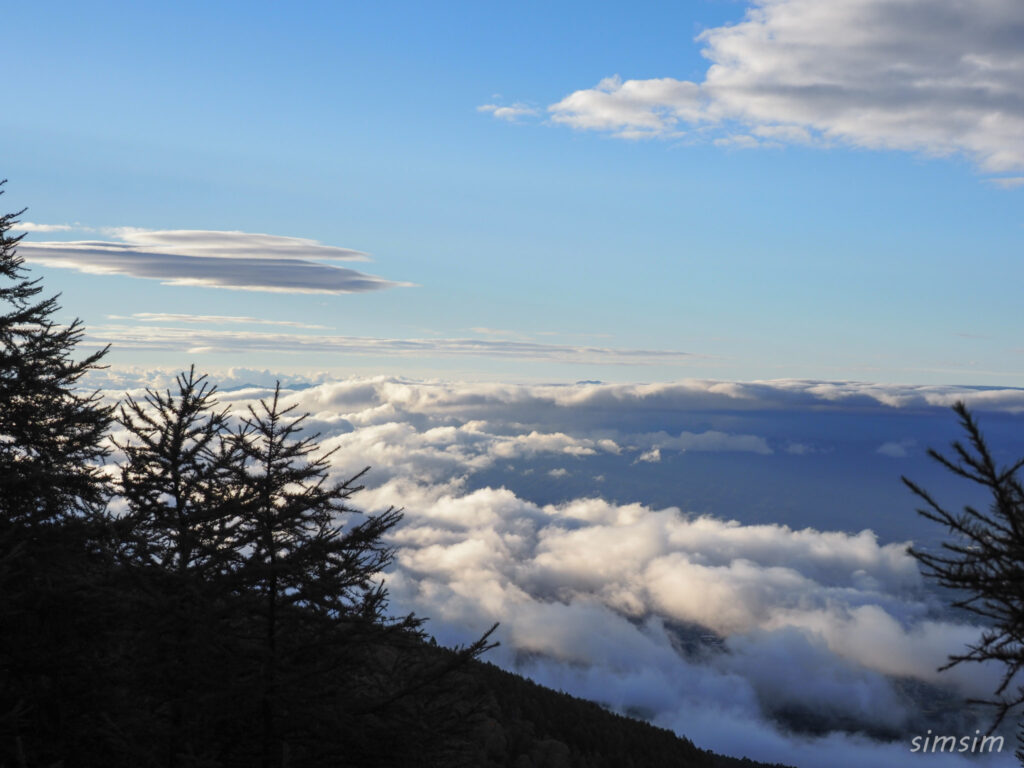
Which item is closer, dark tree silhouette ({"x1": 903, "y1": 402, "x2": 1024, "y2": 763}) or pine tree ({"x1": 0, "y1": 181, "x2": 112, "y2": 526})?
dark tree silhouette ({"x1": 903, "y1": 402, "x2": 1024, "y2": 763})

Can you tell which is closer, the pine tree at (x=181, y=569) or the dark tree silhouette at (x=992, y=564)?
the dark tree silhouette at (x=992, y=564)

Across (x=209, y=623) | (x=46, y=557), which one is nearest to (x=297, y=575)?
(x=209, y=623)

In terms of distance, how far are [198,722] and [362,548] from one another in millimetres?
2955

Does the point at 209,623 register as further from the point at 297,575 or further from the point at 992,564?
the point at 992,564

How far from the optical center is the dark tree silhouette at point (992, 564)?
20.1 feet

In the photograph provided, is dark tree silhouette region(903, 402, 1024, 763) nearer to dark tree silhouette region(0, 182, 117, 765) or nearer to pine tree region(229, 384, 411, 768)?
pine tree region(229, 384, 411, 768)

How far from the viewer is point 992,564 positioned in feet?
20.7

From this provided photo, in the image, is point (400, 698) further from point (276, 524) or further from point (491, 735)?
point (491, 735)

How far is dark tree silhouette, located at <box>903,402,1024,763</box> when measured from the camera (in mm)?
6133

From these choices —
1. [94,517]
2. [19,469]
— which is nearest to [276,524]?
[94,517]

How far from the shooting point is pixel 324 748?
1027 centimetres

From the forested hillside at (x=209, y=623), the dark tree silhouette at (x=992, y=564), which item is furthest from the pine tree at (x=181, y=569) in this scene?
the dark tree silhouette at (x=992, y=564)

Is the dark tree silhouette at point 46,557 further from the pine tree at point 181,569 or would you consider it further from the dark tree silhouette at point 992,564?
the dark tree silhouette at point 992,564

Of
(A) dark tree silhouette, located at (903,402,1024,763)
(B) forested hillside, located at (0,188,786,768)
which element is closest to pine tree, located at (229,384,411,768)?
(B) forested hillside, located at (0,188,786,768)
